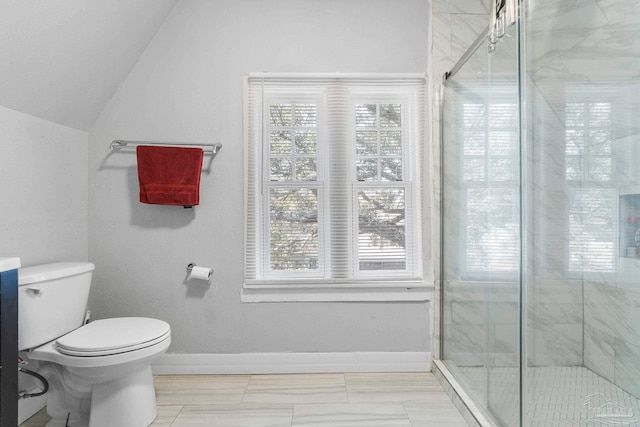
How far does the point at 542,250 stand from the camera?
1.42 meters

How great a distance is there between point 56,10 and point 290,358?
209 cm

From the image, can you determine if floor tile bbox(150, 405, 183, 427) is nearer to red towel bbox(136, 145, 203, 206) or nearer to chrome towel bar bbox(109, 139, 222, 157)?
red towel bbox(136, 145, 203, 206)

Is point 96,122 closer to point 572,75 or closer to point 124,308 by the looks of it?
point 124,308

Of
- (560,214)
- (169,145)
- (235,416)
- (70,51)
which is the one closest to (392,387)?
(235,416)

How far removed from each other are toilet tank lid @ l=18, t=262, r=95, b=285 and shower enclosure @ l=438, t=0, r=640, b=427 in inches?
76.6

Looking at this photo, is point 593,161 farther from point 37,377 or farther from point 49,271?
point 37,377

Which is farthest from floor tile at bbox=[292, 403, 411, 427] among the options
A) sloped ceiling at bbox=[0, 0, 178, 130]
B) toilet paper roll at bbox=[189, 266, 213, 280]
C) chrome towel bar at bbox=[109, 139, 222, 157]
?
sloped ceiling at bbox=[0, 0, 178, 130]

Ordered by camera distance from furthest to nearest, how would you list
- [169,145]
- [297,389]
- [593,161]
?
1. [169,145]
2. [297,389]
3. [593,161]

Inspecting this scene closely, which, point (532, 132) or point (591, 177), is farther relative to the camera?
point (532, 132)

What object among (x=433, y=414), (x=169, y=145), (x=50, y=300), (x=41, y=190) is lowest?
(x=433, y=414)

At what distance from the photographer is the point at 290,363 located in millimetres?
2340

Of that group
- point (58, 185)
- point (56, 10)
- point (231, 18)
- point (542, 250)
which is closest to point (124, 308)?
point (58, 185)

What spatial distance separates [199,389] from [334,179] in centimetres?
142

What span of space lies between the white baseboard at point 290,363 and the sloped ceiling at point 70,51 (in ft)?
4.98
